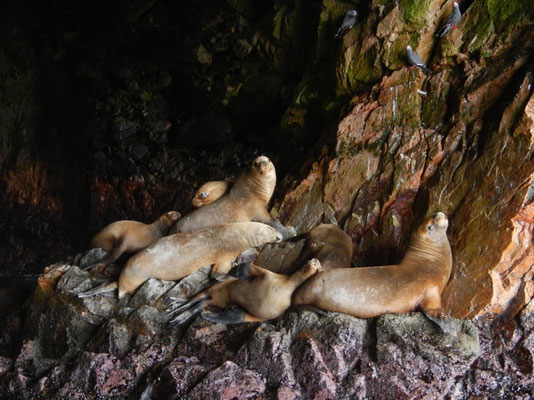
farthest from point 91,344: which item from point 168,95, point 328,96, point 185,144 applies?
point 168,95

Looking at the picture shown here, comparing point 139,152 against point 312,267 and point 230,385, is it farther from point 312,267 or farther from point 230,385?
point 230,385

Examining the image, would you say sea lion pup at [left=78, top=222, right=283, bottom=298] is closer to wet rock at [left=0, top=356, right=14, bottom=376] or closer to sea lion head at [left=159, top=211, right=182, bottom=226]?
sea lion head at [left=159, top=211, right=182, bottom=226]

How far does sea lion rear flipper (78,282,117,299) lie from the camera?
181 inches

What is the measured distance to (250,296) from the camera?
157 inches

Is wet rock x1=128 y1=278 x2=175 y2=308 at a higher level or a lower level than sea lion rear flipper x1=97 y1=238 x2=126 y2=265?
higher

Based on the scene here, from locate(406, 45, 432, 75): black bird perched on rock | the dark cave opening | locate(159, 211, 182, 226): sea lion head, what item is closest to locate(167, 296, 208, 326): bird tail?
locate(159, 211, 182, 226): sea lion head

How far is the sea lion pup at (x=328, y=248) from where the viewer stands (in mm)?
4293

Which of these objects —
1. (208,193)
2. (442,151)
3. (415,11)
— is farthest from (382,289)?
(415,11)

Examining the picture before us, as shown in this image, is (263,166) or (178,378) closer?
(178,378)

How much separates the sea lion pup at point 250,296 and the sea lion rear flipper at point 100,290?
2.65ft

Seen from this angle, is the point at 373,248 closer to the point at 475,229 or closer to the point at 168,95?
the point at 475,229

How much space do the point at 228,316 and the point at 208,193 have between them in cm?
188

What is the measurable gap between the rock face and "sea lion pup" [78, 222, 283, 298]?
114 mm

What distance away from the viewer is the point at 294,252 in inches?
184
